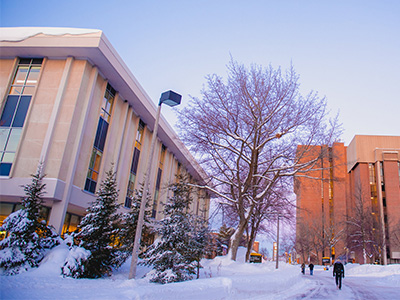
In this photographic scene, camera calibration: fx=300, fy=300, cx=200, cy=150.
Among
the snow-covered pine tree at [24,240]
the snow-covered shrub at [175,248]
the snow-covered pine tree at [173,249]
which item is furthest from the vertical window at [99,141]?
the snow-covered pine tree at [173,249]

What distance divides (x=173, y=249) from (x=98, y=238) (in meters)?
3.21

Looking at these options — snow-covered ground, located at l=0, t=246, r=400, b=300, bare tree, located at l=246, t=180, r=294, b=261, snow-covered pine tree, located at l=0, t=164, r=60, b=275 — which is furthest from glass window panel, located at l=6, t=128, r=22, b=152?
bare tree, located at l=246, t=180, r=294, b=261

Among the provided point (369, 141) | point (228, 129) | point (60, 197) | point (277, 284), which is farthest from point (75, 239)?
point (369, 141)

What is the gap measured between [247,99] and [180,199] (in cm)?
806

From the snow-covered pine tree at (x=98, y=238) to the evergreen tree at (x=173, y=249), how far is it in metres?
1.72

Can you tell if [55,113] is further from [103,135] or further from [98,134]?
[103,135]

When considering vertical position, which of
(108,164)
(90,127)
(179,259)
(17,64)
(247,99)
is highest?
(17,64)

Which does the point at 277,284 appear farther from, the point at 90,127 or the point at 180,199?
the point at 90,127

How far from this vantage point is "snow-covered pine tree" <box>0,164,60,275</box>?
1129cm

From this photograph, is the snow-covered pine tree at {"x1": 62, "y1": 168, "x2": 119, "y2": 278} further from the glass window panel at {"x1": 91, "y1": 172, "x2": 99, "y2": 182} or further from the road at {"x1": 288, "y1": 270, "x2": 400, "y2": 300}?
the glass window panel at {"x1": 91, "y1": 172, "x2": 99, "y2": 182}

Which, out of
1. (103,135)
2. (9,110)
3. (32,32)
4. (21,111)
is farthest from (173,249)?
(32,32)

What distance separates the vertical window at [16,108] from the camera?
19.1 meters

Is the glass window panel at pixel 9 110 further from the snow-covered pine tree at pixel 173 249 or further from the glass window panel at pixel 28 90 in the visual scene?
the snow-covered pine tree at pixel 173 249

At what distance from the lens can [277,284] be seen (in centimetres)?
1369
